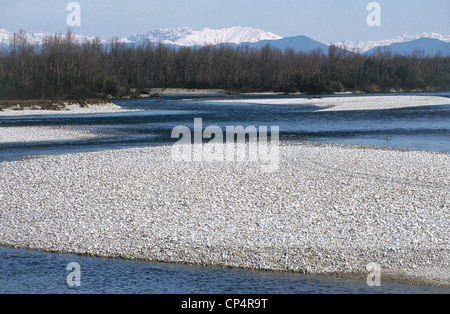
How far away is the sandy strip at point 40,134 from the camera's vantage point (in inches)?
1489

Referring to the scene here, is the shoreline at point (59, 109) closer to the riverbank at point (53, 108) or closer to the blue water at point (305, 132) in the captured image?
the riverbank at point (53, 108)

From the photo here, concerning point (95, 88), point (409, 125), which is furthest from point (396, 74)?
point (409, 125)

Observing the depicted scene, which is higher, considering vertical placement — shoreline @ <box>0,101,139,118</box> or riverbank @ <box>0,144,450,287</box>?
shoreline @ <box>0,101,139,118</box>

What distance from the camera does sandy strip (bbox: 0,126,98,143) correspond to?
37.8 meters

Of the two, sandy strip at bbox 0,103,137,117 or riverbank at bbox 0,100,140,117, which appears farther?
riverbank at bbox 0,100,140,117

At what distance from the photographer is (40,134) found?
4019 cm

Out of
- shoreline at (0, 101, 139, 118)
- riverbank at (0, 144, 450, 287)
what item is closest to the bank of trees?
shoreline at (0, 101, 139, 118)

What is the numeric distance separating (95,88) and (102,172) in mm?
88087

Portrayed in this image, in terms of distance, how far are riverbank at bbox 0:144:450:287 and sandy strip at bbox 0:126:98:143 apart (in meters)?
14.9

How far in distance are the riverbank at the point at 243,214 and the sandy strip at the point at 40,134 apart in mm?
14863

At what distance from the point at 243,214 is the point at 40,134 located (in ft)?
94.5

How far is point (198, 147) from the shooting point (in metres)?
30.5

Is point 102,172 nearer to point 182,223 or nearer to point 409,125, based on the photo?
point 182,223

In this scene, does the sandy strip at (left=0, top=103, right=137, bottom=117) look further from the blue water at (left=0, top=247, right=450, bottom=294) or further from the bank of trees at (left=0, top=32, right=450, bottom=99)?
the bank of trees at (left=0, top=32, right=450, bottom=99)
